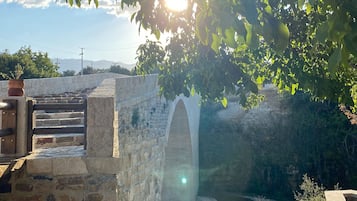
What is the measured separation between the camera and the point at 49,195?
9.58ft

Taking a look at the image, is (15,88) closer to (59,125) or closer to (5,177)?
(5,177)

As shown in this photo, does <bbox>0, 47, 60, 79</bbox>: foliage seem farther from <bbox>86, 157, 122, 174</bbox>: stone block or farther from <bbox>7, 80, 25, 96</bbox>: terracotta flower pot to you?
<bbox>86, 157, 122, 174</bbox>: stone block

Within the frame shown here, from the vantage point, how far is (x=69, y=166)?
293 cm

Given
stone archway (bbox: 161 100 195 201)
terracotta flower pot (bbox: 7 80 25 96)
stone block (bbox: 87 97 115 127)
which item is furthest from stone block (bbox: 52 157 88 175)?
stone archway (bbox: 161 100 195 201)

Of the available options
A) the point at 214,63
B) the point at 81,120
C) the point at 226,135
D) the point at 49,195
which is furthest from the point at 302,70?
the point at 226,135

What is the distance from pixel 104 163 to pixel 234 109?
12648 millimetres

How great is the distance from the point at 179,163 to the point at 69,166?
10775mm

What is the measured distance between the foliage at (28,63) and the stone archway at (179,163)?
5.42 metres

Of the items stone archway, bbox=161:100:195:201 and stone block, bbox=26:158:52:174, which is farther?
stone archway, bbox=161:100:195:201

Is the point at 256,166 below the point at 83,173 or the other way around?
below

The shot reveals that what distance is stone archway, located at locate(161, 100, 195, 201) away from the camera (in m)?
12.2

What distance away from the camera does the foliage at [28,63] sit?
1311 cm

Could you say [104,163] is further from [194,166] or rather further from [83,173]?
[194,166]

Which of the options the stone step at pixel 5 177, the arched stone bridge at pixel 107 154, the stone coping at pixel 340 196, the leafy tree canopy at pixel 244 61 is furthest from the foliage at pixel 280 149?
the stone step at pixel 5 177
